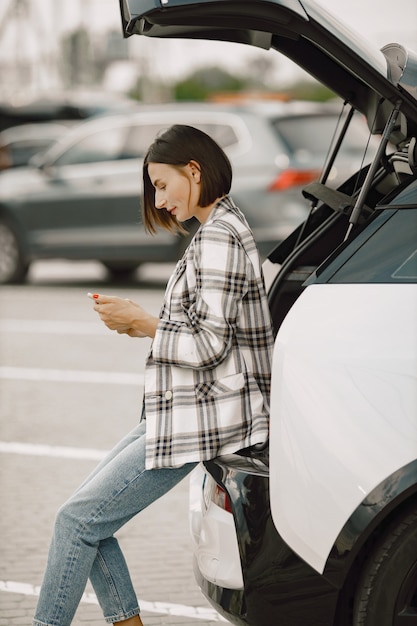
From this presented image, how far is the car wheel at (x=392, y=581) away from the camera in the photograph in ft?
8.56

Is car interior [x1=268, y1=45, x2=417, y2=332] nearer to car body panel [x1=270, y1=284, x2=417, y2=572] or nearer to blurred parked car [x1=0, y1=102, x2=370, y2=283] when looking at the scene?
car body panel [x1=270, y1=284, x2=417, y2=572]

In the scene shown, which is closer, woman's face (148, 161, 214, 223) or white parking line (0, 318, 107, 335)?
woman's face (148, 161, 214, 223)

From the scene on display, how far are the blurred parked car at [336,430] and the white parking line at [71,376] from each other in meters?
5.08

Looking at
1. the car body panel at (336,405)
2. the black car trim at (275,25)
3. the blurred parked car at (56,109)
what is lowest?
the car body panel at (336,405)

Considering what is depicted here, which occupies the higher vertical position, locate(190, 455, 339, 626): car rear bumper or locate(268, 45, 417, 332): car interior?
locate(268, 45, 417, 332): car interior

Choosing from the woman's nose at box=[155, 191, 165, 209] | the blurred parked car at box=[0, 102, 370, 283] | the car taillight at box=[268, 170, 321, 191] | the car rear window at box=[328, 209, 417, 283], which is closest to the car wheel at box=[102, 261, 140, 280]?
the blurred parked car at box=[0, 102, 370, 283]

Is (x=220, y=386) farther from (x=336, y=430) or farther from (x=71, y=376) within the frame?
(x=71, y=376)

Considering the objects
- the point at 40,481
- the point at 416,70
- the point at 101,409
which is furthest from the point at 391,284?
the point at 101,409

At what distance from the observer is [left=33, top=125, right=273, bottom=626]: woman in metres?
2.85

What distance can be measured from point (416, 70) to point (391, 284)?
0.56m

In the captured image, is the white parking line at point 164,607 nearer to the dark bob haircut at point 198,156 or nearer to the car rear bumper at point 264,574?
the car rear bumper at point 264,574

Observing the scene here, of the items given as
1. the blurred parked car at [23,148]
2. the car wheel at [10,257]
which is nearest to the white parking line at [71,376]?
the car wheel at [10,257]

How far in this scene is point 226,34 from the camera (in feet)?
9.94

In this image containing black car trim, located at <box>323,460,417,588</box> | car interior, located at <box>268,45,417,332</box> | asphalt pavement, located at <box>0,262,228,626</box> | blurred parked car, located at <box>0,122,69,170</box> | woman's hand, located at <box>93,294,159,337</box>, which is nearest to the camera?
black car trim, located at <box>323,460,417,588</box>
